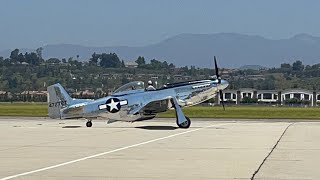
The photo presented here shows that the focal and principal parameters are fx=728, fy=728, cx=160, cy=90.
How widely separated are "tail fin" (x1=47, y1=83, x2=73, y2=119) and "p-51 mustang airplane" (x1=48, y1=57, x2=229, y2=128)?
2.98 feet

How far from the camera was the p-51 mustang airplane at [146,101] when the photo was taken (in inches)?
1486

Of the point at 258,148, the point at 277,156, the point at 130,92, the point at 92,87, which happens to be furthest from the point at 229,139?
the point at 92,87

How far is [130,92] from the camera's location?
1506 inches

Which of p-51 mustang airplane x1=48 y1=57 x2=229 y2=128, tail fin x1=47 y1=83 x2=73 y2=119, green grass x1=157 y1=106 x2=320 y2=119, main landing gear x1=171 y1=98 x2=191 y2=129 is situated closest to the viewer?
main landing gear x1=171 y1=98 x2=191 y2=129

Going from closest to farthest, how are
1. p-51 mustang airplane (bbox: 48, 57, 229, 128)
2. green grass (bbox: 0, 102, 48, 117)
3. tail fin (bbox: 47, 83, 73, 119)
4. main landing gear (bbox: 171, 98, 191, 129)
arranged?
main landing gear (bbox: 171, 98, 191, 129), p-51 mustang airplane (bbox: 48, 57, 229, 128), tail fin (bbox: 47, 83, 73, 119), green grass (bbox: 0, 102, 48, 117)

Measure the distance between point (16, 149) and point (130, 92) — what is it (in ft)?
51.6

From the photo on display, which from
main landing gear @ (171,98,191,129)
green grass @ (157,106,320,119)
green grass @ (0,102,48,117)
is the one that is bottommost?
green grass @ (157,106,320,119)

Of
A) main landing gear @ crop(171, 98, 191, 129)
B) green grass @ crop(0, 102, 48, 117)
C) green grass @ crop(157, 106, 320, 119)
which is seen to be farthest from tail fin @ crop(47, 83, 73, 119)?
green grass @ crop(0, 102, 48, 117)

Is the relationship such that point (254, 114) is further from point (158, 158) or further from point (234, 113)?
point (158, 158)

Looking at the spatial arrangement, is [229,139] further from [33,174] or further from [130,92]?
[33,174]

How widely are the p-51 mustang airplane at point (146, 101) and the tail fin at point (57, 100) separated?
2.98 ft

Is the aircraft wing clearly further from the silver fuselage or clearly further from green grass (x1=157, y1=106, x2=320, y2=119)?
green grass (x1=157, y1=106, x2=320, y2=119)

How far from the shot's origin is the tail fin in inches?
1570

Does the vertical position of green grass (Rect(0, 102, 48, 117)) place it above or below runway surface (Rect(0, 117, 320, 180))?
below
